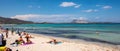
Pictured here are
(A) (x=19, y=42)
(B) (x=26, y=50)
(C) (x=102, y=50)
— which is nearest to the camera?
(B) (x=26, y=50)

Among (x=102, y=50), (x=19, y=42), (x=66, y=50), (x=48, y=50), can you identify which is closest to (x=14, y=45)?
(x=19, y=42)

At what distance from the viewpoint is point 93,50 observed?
1611 cm

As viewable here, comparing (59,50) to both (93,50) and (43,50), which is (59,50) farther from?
(93,50)

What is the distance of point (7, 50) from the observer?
12555 mm

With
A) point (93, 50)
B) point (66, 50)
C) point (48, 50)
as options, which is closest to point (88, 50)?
point (93, 50)

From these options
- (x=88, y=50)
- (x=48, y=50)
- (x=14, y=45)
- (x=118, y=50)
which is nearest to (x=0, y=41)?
(x=14, y=45)

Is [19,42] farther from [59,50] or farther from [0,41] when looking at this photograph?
[59,50]

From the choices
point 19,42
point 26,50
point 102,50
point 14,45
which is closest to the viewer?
point 26,50

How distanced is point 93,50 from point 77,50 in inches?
56.3

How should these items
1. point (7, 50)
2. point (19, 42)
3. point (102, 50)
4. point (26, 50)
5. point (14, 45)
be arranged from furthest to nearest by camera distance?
point (19, 42) < point (14, 45) < point (102, 50) < point (26, 50) < point (7, 50)

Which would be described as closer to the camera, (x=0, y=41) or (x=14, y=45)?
(x=0, y=41)

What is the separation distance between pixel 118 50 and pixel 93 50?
94.7 inches

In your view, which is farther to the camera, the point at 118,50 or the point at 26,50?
the point at 118,50

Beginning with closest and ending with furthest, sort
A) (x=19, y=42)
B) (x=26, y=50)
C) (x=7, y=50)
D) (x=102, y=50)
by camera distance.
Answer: (x=7, y=50) < (x=26, y=50) < (x=102, y=50) < (x=19, y=42)
